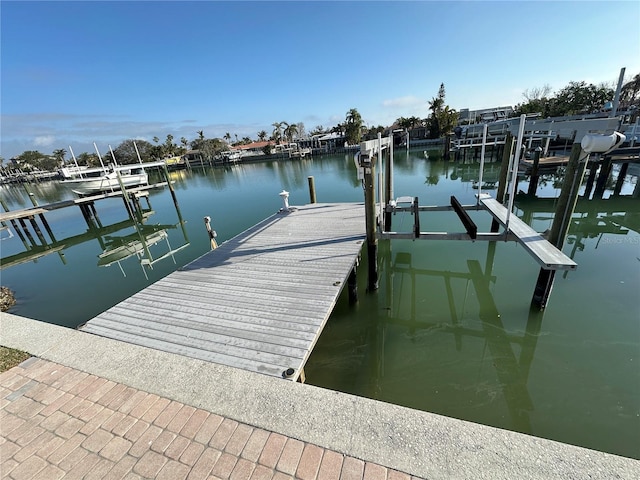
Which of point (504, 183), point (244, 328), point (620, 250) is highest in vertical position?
point (504, 183)

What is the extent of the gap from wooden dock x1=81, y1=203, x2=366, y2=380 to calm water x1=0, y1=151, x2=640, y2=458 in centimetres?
158

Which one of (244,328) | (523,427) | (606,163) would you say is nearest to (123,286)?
(244,328)

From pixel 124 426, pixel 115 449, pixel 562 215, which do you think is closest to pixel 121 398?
pixel 124 426

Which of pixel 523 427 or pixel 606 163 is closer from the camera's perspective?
pixel 523 427

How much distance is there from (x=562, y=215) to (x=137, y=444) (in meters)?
9.26

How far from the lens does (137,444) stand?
269cm

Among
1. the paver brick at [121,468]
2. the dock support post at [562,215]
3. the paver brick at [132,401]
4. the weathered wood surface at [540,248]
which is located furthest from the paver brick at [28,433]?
the dock support post at [562,215]

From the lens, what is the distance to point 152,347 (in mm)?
4145

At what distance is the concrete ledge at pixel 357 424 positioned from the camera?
7.27ft

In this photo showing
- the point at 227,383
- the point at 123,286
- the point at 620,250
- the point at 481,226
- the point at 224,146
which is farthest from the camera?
the point at 224,146

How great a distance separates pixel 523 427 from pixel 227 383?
453 centimetres

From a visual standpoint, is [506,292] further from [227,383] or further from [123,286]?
[123,286]

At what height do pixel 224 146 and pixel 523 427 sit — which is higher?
pixel 224 146

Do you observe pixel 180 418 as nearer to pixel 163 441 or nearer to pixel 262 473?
pixel 163 441
